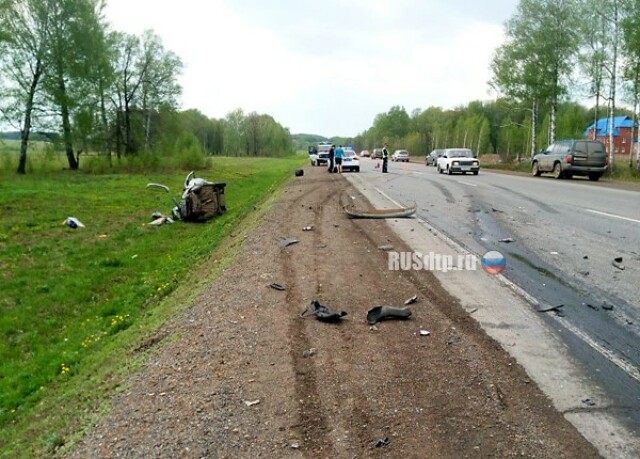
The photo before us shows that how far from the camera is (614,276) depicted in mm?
6777

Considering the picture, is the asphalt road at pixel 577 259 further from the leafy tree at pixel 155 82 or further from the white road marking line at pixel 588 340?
the leafy tree at pixel 155 82

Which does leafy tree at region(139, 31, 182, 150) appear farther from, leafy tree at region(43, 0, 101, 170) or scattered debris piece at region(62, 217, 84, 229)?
scattered debris piece at region(62, 217, 84, 229)

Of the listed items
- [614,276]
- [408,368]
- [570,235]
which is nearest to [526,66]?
[570,235]

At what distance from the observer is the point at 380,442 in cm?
321

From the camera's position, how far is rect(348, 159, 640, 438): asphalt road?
4285 mm

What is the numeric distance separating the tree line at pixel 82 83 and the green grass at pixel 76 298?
19.1 meters

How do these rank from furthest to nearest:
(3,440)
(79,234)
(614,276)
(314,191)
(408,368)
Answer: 1. (314,191)
2. (79,234)
3. (614,276)
4. (3,440)
5. (408,368)

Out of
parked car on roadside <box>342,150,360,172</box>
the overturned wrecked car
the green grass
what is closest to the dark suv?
parked car on roadside <box>342,150,360,172</box>

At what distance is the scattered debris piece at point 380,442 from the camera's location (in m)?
3.18

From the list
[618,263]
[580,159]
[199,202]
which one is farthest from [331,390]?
[580,159]

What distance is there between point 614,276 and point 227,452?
19.0ft

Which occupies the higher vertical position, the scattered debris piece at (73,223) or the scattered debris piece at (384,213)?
the scattered debris piece at (384,213)

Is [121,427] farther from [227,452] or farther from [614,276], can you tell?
[614,276]

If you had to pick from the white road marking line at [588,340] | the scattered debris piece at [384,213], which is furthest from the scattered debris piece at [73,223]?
the white road marking line at [588,340]
